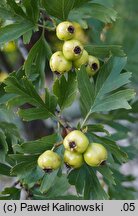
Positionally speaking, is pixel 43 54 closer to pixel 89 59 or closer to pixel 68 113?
pixel 89 59

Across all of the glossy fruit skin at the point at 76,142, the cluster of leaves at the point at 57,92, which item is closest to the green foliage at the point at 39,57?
the cluster of leaves at the point at 57,92

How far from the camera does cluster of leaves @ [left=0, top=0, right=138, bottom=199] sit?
106cm

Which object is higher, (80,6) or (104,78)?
(80,6)

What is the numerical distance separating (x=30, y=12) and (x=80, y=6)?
0.13m

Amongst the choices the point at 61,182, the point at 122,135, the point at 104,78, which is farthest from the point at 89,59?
the point at 122,135

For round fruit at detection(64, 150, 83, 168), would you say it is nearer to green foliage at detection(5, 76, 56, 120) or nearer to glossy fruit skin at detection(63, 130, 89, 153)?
glossy fruit skin at detection(63, 130, 89, 153)

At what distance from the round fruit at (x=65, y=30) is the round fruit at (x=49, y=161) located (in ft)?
0.86

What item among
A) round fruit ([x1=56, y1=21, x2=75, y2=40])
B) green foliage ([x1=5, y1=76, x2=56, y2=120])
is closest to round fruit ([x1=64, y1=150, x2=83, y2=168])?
green foliage ([x1=5, y1=76, x2=56, y2=120])

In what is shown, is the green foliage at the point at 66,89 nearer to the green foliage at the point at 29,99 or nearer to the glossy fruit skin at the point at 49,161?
the green foliage at the point at 29,99

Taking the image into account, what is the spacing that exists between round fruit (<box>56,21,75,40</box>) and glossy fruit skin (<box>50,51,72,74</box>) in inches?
1.6

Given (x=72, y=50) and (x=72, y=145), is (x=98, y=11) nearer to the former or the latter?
(x=72, y=50)

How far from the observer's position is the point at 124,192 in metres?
1.51

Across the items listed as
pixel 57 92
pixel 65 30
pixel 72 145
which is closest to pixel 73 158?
pixel 72 145

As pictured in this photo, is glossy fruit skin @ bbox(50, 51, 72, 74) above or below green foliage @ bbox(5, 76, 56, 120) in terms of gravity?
above
